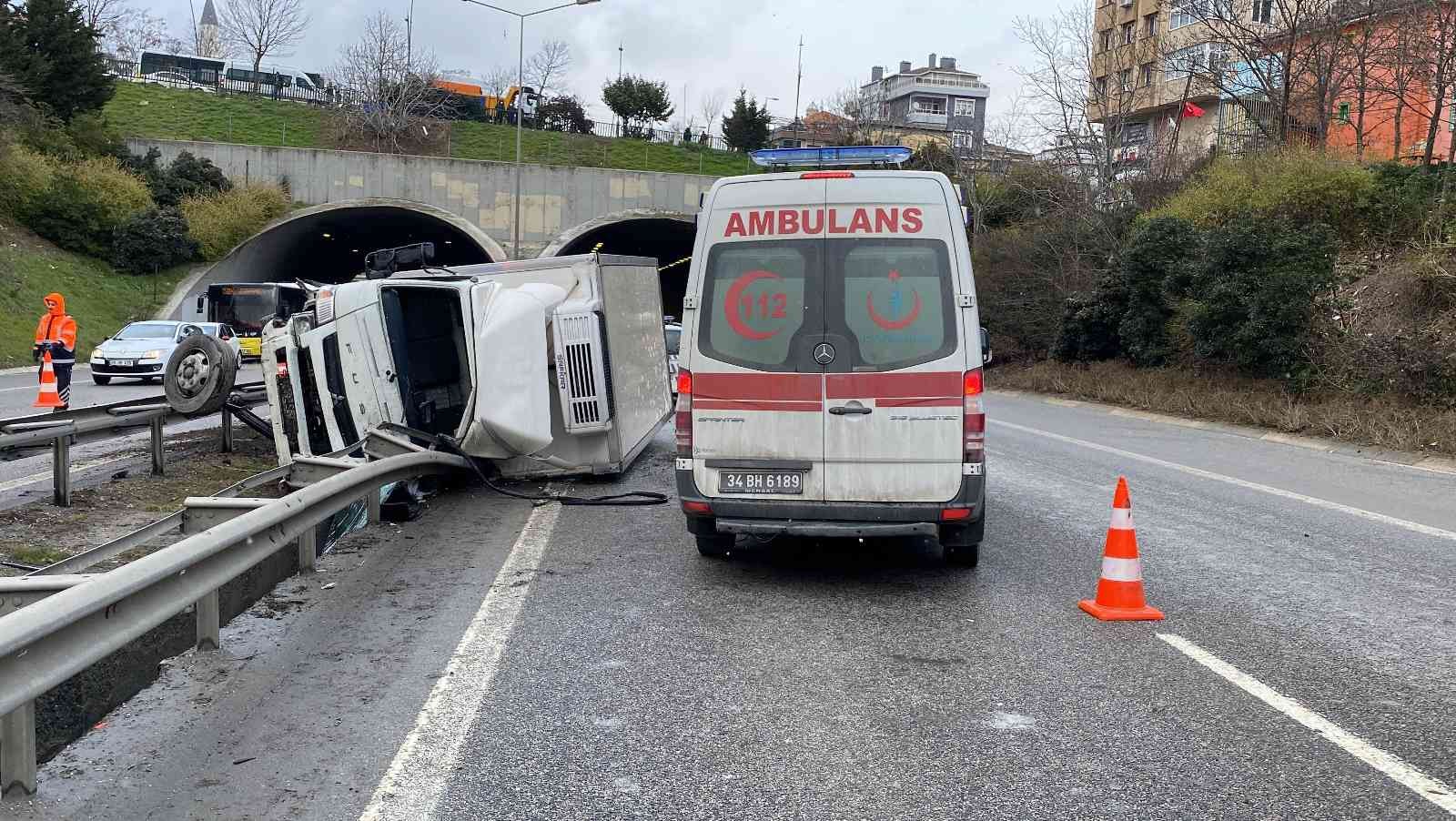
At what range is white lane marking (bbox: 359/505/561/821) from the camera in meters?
3.99

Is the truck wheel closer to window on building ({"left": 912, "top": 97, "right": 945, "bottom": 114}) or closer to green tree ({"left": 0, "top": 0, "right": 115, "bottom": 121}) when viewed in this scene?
green tree ({"left": 0, "top": 0, "right": 115, "bottom": 121})

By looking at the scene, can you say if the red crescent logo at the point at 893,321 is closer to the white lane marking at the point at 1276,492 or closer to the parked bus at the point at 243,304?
the white lane marking at the point at 1276,492

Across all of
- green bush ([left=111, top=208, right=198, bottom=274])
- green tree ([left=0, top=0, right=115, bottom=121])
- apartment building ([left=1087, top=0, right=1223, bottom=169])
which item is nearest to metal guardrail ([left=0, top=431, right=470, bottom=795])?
apartment building ([left=1087, top=0, right=1223, bottom=169])

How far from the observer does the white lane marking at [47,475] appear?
35.8 feet

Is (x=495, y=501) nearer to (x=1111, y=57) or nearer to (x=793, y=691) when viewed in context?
(x=793, y=691)

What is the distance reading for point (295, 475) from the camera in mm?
8828

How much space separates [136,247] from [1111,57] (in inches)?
1271

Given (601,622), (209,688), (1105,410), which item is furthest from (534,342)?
(1105,410)

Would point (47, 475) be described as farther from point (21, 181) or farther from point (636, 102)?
point (636, 102)

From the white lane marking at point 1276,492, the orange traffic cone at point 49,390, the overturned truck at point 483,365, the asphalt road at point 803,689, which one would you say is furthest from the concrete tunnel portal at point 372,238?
the asphalt road at point 803,689

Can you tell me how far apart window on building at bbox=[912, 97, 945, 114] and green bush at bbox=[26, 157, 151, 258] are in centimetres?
8813

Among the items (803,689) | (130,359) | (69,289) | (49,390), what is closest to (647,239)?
(69,289)

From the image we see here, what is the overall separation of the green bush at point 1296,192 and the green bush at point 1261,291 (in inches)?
32.3

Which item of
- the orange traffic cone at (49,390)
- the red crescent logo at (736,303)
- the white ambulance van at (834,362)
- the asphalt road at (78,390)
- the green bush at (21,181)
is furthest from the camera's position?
the green bush at (21,181)
